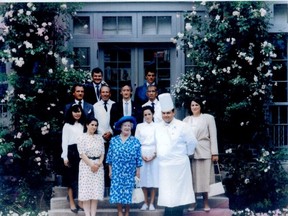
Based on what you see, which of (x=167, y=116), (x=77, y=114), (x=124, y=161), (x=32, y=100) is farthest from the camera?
(x=32, y=100)

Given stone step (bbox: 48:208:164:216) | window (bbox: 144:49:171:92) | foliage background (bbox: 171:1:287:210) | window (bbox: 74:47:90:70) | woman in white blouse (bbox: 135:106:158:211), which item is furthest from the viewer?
window (bbox: 144:49:171:92)

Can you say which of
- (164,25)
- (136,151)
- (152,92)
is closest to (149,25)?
(164,25)

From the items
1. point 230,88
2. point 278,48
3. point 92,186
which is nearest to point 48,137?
point 92,186

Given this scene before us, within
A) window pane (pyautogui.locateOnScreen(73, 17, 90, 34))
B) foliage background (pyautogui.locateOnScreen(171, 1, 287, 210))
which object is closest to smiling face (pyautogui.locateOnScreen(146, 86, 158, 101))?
foliage background (pyautogui.locateOnScreen(171, 1, 287, 210))

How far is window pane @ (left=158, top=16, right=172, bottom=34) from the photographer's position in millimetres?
8945

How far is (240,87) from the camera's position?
7.84 m

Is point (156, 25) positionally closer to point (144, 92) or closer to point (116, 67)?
point (116, 67)

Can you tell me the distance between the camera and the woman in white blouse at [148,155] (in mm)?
6609

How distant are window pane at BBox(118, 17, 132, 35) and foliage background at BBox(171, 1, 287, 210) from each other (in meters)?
1.00

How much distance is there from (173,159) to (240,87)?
6.48 feet

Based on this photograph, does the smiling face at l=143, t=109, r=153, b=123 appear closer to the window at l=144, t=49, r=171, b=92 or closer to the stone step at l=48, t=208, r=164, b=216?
the stone step at l=48, t=208, r=164, b=216

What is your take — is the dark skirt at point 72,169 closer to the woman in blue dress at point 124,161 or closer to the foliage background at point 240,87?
the woman in blue dress at point 124,161

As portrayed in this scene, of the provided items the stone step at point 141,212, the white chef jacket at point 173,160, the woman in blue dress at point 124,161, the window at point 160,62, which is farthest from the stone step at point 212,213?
the window at point 160,62

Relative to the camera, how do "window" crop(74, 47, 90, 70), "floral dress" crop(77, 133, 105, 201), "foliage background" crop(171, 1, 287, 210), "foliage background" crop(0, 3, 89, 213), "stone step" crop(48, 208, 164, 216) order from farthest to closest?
"window" crop(74, 47, 90, 70) → "foliage background" crop(171, 1, 287, 210) → "foliage background" crop(0, 3, 89, 213) → "stone step" crop(48, 208, 164, 216) → "floral dress" crop(77, 133, 105, 201)
